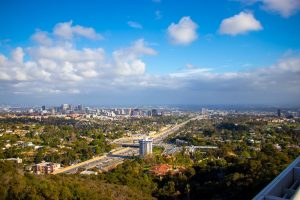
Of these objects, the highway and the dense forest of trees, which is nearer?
the dense forest of trees

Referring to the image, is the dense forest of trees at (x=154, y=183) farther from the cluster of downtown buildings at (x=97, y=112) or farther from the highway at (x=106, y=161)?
the cluster of downtown buildings at (x=97, y=112)

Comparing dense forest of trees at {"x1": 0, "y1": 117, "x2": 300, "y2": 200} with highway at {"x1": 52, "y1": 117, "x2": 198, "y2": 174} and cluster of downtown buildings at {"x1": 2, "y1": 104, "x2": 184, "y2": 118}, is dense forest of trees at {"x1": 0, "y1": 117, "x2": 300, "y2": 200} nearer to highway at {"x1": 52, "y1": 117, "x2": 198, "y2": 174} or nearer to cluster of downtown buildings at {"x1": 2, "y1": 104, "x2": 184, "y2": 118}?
highway at {"x1": 52, "y1": 117, "x2": 198, "y2": 174}

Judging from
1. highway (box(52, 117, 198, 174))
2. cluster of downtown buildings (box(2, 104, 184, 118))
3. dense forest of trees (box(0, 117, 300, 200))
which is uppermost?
cluster of downtown buildings (box(2, 104, 184, 118))

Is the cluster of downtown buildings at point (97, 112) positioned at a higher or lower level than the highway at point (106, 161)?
higher

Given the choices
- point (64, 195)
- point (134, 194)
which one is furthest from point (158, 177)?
point (64, 195)

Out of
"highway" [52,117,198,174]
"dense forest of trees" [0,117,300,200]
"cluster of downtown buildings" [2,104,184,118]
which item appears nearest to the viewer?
"dense forest of trees" [0,117,300,200]

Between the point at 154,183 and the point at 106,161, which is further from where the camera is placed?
the point at 106,161

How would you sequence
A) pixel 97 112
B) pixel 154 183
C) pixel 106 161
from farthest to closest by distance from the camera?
pixel 97 112 → pixel 106 161 → pixel 154 183

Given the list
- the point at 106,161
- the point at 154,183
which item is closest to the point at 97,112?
the point at 106,161

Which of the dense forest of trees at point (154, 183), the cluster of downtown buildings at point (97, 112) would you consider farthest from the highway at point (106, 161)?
the cluster of downtown buildings at point (97, 112)

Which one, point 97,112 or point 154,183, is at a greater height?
point 97,112

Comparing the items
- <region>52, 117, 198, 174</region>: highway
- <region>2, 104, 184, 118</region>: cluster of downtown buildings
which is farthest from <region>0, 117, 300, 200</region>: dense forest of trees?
<region>2, 104, 184, 118</region>: cluster of downtown buildings

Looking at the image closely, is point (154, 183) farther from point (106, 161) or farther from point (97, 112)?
point (97, 112)

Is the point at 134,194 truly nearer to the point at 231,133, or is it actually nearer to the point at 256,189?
the point at 256,189
